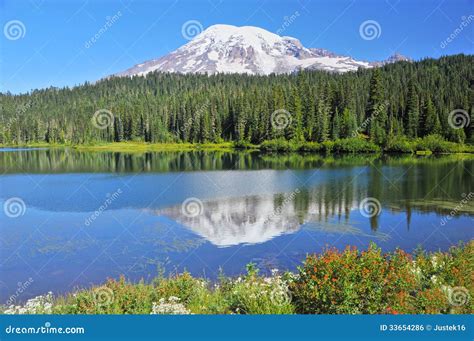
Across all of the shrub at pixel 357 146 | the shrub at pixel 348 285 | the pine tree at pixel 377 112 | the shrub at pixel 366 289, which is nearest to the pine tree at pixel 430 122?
the pine tree at pixel 377 112

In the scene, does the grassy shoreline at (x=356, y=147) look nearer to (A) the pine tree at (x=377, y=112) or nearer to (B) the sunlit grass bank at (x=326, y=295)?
(A) the pine tree at (x=377, y=112)

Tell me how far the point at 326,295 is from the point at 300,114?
314 ft

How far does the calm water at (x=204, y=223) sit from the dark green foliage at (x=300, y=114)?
35416mm

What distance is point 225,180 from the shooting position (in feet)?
155

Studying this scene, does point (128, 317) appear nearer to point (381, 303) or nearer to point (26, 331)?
point (26, 331)

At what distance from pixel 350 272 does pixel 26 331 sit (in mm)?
6333

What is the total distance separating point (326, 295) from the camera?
8625mm

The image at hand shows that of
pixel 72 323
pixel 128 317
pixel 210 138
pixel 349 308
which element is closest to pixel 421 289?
pixel 349 308

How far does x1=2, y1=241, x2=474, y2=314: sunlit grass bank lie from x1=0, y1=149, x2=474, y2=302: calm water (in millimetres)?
6043

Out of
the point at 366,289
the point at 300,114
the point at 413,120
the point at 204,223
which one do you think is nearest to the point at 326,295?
the point at 366,289

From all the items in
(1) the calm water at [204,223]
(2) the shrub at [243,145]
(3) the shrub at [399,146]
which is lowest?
(1) the calm water at [204,223]

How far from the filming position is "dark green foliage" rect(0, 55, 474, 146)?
9356 centimetres

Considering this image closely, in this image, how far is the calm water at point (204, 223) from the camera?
18.7 meters

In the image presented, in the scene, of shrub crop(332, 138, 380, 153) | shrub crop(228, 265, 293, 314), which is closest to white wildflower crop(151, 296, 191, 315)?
shrub crop(228, 265, 293, 314)
